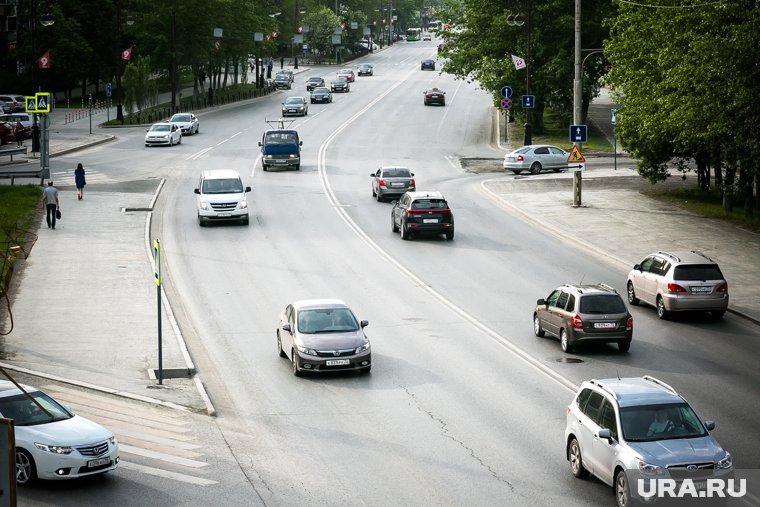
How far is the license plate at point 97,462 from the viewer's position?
16.9 meters

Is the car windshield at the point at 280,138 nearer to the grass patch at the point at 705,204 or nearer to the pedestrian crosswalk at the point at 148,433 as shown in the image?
the grass patch at the point at 705,204

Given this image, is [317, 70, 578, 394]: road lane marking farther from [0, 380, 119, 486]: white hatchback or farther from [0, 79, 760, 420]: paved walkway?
[0, 380, 119, 486]: white hatchback

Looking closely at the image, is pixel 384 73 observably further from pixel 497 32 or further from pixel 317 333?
pixel 317 333

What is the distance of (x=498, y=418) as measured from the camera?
2097 centimetres

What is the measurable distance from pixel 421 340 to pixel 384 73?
4558 inches

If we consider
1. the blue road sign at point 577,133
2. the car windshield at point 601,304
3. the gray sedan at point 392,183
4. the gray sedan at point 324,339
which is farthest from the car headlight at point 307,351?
the gray sedan at point 392,183

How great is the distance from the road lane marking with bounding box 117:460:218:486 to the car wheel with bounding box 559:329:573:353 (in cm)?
1102

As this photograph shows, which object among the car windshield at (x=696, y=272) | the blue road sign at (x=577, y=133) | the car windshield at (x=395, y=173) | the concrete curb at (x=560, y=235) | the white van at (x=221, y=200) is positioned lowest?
the concrete curb at (x=560, y=235)

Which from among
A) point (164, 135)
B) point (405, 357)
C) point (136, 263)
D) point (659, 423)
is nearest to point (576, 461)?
point (659, 423)

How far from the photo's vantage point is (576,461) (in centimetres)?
1747

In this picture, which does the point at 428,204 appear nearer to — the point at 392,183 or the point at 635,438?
the point at 392,183

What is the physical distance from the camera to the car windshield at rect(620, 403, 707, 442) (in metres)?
16.2

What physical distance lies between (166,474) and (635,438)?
282 inches

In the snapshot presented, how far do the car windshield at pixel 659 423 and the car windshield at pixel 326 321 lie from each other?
932 cm
